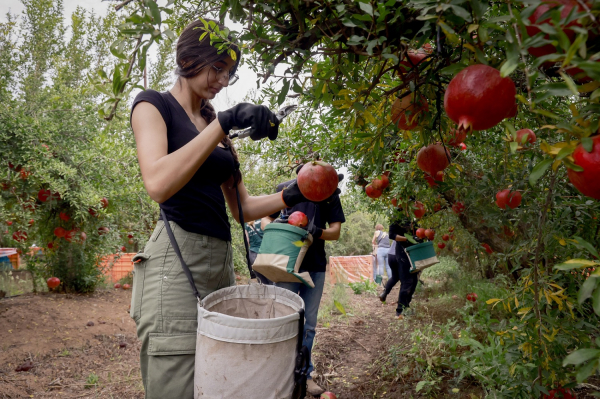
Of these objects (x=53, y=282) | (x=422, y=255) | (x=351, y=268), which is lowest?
(x=351, y=268)

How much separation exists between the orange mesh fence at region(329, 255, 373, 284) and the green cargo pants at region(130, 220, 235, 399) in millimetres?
9246

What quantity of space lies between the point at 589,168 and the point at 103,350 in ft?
14.7

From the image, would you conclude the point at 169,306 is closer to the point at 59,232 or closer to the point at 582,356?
the point at 582,356

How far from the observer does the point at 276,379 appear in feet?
3.73

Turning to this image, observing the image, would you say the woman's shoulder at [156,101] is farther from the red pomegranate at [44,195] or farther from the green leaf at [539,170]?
the red pomegranate at [44,195]

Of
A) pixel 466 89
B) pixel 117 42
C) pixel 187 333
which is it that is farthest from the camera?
pixel 187 333

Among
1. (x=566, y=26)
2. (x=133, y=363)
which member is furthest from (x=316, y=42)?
(x=133, y=363)

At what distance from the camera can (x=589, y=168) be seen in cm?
57

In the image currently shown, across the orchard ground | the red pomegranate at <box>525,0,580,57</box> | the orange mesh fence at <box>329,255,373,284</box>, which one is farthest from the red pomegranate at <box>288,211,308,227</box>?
the orange mesh fence at <box>329,255,373,284</box>

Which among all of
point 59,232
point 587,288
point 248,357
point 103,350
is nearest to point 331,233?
point 248,357

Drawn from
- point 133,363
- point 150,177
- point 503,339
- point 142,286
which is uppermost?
point 150,177

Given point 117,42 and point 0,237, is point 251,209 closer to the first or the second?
point 117,42

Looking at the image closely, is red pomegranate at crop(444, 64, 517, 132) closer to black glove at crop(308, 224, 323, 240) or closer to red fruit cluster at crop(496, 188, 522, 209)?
red fruit cluster at crop(496, 188, 522, 209)

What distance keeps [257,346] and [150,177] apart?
22.8 inches
